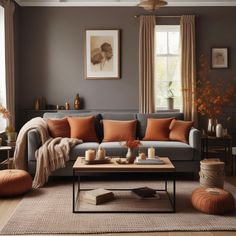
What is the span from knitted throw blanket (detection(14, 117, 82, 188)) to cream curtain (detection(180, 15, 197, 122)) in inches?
95.8

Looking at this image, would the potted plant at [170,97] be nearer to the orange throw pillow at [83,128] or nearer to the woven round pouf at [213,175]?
the orange throw pillow at [83,128]

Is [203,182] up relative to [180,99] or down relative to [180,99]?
down

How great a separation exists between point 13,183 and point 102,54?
10.7 ft

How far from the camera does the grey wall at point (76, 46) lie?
6648mm

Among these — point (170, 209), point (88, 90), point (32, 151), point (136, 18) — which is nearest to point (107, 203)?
point (170, 209)

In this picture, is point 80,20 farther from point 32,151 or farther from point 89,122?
point 32,151

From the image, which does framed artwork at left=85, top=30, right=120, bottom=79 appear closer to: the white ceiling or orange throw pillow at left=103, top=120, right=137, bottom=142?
the white ceiling

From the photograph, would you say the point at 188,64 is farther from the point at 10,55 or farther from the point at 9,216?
the point at 9,216

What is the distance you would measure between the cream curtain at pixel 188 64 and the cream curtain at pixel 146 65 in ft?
1.81

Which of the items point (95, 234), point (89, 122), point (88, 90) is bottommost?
point (95, 234)

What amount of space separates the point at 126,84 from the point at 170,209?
3.37 m

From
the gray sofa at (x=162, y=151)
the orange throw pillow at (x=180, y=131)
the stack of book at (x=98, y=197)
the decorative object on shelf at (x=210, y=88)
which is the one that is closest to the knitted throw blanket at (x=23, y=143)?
the gray sofa at (x=162, y=151)

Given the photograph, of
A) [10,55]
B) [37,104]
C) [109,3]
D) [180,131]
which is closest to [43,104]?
[37,104]

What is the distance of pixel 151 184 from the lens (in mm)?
4836
